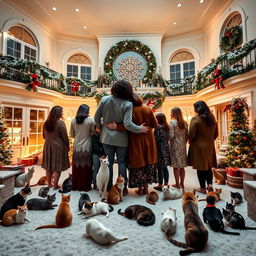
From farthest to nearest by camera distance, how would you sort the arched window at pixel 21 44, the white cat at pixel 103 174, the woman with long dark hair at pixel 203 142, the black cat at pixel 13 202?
the arched window at pixel 21 44 < the woman with long dark hair at pixel 203 142 < the white cat at pixel 103 174 < the black cat at pixel 13 202

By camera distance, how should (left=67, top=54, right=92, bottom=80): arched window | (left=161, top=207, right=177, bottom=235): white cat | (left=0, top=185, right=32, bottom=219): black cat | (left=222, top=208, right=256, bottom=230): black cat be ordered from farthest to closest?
(left=67, top=54, right=92, bottom=80): arched window → (left=0, top=185, right=32, bottom=219): black cat → (left=222, top=208, right=256, bottom=230): black cat → (left=161, top=207, right=177, bottom=235): white cat

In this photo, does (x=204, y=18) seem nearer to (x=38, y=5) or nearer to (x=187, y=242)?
(x=38, y=5)

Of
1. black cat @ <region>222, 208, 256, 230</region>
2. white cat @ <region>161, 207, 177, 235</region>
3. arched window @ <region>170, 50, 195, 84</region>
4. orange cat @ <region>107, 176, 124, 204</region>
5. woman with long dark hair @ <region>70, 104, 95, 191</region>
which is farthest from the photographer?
arched window @ <region>170, 50, 195, 84</region>

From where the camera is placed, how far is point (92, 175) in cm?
279

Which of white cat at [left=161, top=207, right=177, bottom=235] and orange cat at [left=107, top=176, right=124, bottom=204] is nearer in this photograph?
white cat at [left=161, top=207, right=177, bottom=235]

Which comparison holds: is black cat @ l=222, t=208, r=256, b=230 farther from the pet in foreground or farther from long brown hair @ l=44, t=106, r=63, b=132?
long brown hair @ l=44, t=106, r=63, b=132

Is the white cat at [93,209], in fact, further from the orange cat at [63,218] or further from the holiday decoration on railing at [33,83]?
the holiday decoration on railing at [33,83]

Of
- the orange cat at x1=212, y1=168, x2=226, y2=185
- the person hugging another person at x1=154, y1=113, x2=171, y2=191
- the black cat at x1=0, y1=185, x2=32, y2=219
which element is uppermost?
the person hugging another person at x1=154, y1=113, x2=171, y2=191

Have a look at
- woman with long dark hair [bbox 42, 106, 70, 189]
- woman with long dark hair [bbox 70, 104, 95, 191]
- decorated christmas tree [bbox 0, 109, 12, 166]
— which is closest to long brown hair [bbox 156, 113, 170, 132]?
woman with long dark hair [bbox 70, 104, 95, 191]

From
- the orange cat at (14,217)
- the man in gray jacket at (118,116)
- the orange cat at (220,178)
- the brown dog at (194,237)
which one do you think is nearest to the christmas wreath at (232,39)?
the orange cat at (220,178)

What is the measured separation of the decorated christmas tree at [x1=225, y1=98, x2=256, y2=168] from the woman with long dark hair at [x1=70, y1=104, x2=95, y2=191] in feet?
10.4

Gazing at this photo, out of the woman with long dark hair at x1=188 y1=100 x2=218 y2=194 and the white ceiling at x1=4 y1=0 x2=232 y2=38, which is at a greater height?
the white ceiling at x1=4 y1=0 x2=232 y2=38

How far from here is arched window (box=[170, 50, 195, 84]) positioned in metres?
9.22

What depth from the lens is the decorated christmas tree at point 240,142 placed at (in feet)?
11.2
